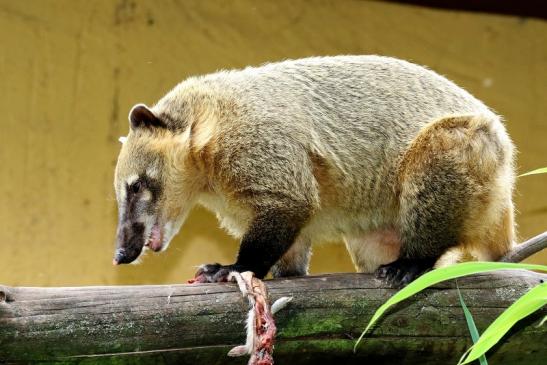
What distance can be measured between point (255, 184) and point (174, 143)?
54cm

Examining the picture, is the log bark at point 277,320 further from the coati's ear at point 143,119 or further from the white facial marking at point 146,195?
the coati's ear at point 143,119

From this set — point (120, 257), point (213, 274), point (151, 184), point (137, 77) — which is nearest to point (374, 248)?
point (213, 274)

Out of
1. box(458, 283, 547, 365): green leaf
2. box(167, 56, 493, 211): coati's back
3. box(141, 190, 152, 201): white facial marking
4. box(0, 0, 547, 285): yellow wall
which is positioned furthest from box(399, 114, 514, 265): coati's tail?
box(0, 0, 547, 285): yellow wall

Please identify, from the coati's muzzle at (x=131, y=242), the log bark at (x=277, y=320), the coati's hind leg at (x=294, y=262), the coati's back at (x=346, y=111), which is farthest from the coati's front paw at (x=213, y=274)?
the coati's hind leg at (x=294, y=262)

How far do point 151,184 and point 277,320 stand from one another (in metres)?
1.16

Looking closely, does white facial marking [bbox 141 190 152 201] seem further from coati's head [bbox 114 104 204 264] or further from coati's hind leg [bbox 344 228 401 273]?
coati's hind leg [bbox 344 228 401 273]

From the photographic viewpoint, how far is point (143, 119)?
480 centimetres

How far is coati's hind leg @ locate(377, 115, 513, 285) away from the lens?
14.6 ft

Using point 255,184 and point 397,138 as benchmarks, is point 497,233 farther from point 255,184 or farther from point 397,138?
point 255,184

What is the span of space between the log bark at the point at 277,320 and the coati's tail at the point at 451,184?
31 centimetres

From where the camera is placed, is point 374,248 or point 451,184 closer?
point 451,184

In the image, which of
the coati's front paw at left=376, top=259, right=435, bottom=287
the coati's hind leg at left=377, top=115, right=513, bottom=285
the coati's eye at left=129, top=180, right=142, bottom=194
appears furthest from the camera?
the coati's eye at left=129, top=180, right=142, bottom=194

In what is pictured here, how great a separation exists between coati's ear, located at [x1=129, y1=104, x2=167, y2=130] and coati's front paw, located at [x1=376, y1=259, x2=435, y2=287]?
1378 mm

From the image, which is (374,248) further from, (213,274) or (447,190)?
(213,274)
